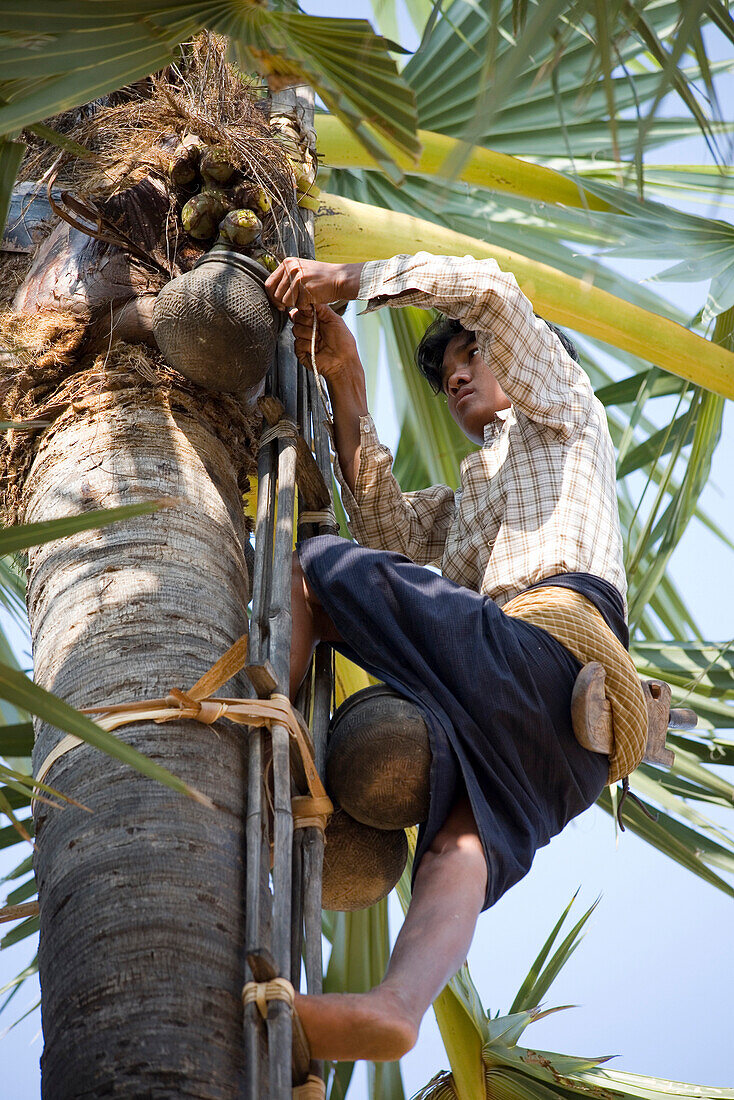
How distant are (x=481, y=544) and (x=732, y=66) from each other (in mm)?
1677

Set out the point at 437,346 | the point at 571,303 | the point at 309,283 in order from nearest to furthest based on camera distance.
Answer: the point at 309,283, the point at 437,346, the point at 571,303

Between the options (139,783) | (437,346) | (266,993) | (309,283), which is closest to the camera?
(266,993)

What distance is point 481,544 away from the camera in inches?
94.4

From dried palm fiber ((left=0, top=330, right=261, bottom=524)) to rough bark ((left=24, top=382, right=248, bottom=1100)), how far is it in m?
0.02

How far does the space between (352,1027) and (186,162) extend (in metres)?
1.66

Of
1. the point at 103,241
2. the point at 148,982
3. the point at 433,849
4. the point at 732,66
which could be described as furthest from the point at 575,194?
the point at 148,982

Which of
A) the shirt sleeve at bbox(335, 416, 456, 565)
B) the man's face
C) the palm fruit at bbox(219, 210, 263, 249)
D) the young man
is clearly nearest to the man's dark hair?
the man's face

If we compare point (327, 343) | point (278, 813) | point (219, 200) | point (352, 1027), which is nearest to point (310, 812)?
point (278, 813)

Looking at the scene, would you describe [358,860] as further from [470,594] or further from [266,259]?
[266,259]

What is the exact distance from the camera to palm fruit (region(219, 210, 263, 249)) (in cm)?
226

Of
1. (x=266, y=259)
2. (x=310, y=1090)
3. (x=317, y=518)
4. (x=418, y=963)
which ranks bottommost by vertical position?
(x=310, y=1090)

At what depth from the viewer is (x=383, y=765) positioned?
1.76 meters

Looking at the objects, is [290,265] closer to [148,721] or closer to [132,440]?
[132,440]

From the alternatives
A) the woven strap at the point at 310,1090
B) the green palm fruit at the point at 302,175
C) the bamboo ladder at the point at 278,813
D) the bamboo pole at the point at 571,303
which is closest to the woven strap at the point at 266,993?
the bamboo ladder at the point at 278,813
